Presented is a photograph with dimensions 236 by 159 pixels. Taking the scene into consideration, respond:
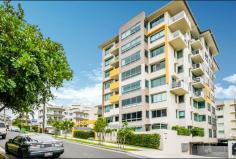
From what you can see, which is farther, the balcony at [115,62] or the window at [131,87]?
the balcony at [115,62]

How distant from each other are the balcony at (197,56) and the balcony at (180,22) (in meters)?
4.82

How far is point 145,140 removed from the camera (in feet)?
116

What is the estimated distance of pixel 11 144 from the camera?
1923 centimetres

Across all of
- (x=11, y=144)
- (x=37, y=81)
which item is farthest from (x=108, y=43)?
(x=37, y=81)

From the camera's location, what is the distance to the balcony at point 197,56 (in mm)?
51181

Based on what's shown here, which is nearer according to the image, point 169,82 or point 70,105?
point 169,82

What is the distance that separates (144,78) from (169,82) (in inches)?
181

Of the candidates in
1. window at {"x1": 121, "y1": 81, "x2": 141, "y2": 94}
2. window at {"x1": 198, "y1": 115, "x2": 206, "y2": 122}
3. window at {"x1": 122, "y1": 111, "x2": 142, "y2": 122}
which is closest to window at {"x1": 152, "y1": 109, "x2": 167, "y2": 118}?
window at {"x1": 122, "y1": 111, "x2": 142, "y2": 122}

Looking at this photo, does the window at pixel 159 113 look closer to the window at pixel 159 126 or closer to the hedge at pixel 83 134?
the window at pixel 159 126

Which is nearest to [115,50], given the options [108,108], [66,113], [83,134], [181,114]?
[108,108]

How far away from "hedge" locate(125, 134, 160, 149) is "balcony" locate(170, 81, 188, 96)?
1084cm

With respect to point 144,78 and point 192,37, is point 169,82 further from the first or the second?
point 192,37

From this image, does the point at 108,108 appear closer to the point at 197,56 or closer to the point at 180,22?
the point at 197,56

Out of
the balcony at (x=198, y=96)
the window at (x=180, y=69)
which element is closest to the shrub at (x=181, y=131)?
the balcony at (x=198, y=96)
